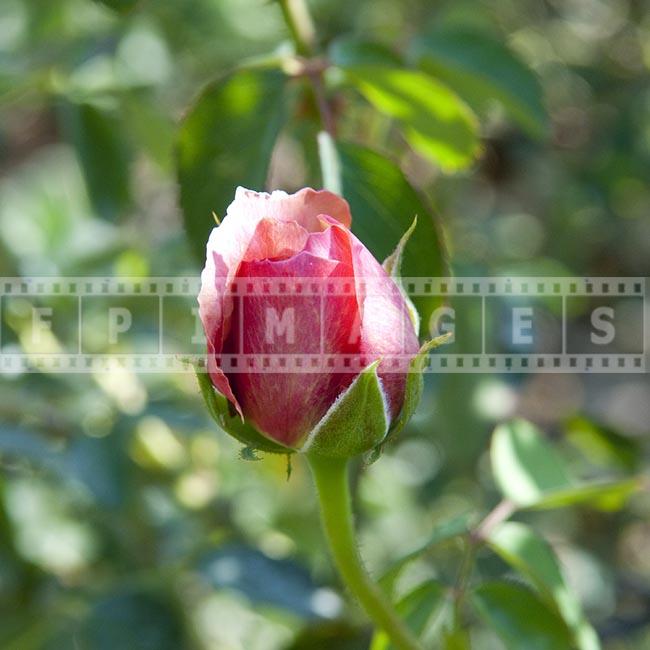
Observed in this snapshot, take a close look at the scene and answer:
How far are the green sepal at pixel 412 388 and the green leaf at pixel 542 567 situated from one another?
0.20m

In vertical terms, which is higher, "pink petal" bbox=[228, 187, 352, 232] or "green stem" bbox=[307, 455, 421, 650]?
"pink petal" bbox=[228, 187, 352, 232]

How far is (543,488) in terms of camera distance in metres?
0.75

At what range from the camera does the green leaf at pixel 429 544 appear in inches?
Result: 23.9

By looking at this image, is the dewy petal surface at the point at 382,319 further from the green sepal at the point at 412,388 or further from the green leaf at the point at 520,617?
the green leaf at the point at 520,617

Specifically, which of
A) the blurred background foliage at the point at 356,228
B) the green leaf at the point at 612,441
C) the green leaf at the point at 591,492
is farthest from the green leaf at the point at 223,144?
the green leaf at the point at 612,441

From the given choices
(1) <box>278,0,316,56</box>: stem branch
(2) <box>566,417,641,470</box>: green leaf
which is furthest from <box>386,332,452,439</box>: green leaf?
(2) <box>566,417,641,470</box>: green leaf

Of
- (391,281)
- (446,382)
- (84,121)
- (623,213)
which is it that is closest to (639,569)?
(623,213)

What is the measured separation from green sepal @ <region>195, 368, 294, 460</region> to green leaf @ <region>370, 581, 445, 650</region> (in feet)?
0.63

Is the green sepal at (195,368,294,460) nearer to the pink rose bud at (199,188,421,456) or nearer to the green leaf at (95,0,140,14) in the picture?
the pink rose bud at (199,188,421,456)

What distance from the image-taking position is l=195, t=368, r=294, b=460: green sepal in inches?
18.9

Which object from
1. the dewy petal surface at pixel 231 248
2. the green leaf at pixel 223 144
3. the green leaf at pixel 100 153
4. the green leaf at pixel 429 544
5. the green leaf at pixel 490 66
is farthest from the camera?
the green leaf at pixel 100 153

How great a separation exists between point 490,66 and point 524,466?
310mm

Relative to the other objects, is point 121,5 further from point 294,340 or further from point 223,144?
point 294,340

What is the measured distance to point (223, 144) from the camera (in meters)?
0.72
